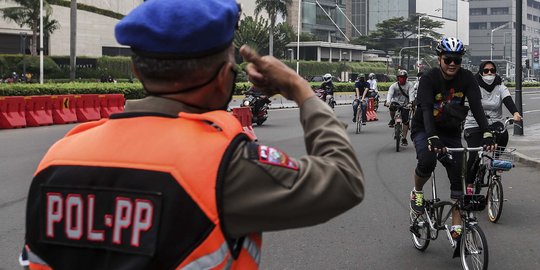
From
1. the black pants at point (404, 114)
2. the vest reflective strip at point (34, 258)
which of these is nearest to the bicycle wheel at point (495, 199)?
the vest reflective strip at point (34, 258)

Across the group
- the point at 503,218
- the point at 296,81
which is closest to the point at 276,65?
the point at 296,81

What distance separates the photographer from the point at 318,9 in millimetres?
104938

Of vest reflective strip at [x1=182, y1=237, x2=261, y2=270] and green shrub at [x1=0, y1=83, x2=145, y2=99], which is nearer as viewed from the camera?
vest reflective strip at [x1=182, y1=237, x2=261, y2=270]

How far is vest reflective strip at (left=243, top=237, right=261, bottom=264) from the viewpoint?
1.58 m

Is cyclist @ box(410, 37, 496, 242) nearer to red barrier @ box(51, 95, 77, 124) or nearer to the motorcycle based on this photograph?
the motorcycle

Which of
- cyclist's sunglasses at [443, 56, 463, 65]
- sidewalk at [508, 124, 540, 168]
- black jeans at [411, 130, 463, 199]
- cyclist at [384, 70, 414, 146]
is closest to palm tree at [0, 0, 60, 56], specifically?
cyclist at [384, 70, 414, 146]

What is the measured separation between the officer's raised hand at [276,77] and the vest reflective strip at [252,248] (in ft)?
1.32

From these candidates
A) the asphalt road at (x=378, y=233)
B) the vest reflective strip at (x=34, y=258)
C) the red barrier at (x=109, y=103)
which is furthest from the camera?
the red barrier at (x=109, y=103)

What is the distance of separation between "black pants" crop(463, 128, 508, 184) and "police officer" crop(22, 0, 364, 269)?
4359 mm

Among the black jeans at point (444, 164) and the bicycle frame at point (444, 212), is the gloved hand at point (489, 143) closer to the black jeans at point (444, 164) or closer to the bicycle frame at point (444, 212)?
the bicycle frame at point (444, 212)

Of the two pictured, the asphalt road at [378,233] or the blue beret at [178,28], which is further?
the asphalt road at [378,233]

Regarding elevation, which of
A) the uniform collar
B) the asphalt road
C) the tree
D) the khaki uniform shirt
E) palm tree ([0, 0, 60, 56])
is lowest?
the asphalt road

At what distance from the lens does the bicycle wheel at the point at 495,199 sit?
7.02m

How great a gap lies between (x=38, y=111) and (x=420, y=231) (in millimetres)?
15835
